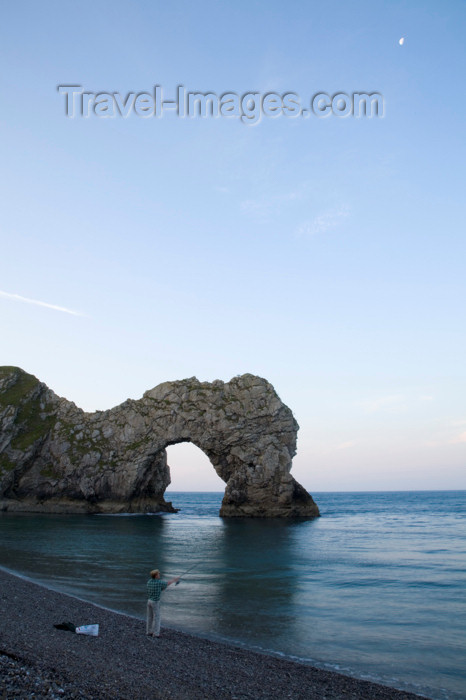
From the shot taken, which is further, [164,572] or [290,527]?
[290,527]

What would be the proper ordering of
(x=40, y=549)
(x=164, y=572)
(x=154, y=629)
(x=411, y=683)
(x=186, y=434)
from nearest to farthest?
(x=411, y=683), (x=154, y=629), (x=164, y=572), (x=40, y=549), (x=186, y=434)

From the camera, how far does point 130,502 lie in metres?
78.4


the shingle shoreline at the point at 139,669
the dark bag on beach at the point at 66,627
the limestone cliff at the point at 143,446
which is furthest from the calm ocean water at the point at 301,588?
the limestone cliff at the point at 143,446

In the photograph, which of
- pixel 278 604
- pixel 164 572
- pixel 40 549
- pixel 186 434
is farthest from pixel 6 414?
pixel 278 604

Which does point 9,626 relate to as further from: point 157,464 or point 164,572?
point 157,464

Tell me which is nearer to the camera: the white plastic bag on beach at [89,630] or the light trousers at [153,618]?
the white plastic bag on beach at [89,630]

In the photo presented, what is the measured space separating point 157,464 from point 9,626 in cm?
7241

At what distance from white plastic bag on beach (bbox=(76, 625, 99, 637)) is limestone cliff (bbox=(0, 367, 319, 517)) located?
189 ft

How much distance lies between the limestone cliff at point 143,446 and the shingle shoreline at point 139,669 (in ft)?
187

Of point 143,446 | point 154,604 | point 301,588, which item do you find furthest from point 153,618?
point 143,446

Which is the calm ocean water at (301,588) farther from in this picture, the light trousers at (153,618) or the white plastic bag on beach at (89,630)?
the white plastic bag on beach at (89,630)

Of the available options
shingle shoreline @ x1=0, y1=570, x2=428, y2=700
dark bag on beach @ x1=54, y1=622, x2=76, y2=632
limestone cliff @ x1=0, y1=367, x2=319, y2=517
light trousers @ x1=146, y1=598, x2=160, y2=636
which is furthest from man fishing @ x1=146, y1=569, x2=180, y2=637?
limestone cliff @ x1=0, y1=367, x2=319, y2=517

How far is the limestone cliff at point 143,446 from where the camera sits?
237 feet

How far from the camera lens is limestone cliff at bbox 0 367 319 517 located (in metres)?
72.2
